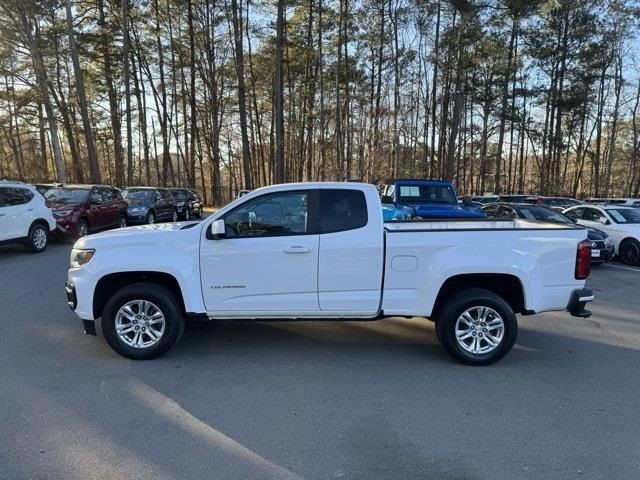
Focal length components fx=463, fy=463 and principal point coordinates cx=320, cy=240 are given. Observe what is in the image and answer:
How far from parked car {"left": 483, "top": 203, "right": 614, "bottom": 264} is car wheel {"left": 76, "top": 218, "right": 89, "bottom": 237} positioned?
484 inches

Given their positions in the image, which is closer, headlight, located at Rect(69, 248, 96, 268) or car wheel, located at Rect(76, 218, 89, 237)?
headlight, located at Rect(69, 248, 96, 268)

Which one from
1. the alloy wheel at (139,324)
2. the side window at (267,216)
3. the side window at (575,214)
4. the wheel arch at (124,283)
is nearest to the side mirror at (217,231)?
the side window at (267,216)

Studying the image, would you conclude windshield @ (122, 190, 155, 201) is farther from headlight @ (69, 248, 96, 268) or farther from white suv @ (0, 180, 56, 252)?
headlight @ (69, 248, 96, 268)

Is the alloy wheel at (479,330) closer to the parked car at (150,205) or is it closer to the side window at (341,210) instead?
the side window at (341,210)

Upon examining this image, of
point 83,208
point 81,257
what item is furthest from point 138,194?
point 81,257

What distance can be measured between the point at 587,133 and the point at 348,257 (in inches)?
1918

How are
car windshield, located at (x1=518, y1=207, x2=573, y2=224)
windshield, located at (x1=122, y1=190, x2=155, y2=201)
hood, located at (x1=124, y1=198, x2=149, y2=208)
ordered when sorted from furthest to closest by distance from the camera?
windshield, located at (x1=122, y1=190, x2=155, y2=201), hood, located at (x1=124, y1=198, x2=149, y2=208), car windshield, located at (x1=518, y1=207, x2=573, y2=224)

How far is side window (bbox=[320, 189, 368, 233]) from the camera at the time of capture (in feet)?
16.0

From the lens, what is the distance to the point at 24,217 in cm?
1154

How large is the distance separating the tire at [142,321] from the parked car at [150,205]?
13.9 m

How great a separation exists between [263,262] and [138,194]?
644 inches

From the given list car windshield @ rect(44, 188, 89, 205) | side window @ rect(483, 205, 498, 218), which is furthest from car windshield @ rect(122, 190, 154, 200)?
side window @ rect(483, 205, 498, 218)

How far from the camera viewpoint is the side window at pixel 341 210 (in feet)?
16.0

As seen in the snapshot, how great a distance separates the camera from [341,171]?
1267 inches
